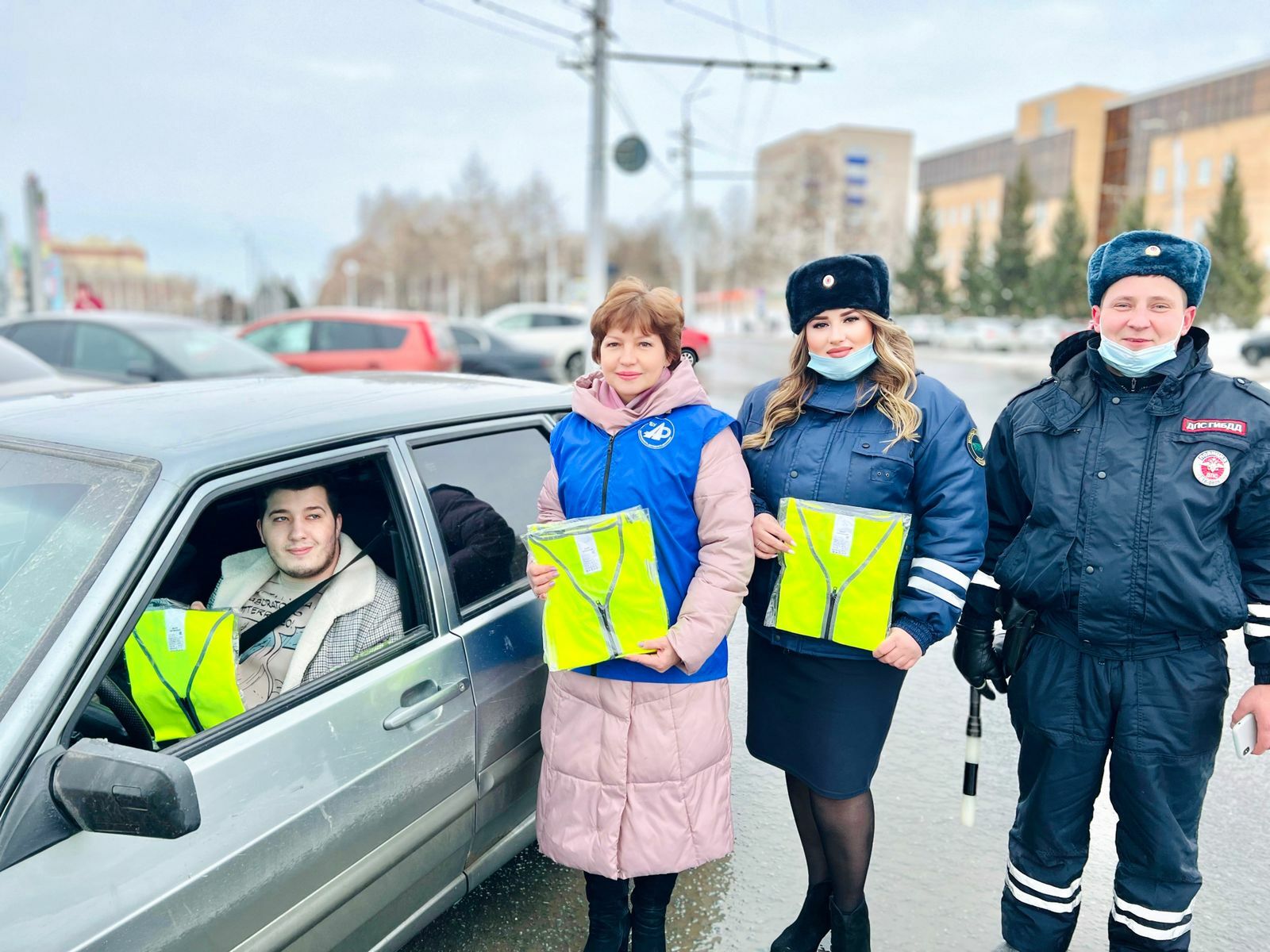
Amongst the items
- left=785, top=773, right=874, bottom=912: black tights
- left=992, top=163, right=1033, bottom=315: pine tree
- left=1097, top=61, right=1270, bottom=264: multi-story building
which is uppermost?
left=1097, top=61, right=1270, bottom=264: multi-story building

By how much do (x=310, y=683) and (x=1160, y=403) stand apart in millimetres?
2000

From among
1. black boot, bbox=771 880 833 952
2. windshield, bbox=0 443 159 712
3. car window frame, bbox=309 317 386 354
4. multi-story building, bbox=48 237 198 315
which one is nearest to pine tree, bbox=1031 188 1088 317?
car window frame, bbox=309 317 386 354

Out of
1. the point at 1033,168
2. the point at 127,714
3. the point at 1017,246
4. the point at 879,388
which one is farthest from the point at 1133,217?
the point at 127,714

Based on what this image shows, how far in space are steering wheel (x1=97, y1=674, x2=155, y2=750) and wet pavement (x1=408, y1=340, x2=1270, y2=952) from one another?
1.04 meters

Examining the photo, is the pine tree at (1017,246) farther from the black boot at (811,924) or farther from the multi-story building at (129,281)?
the multi-story building at (129,281)

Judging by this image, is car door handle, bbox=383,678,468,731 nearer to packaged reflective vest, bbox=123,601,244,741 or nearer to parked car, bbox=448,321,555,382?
packaged reflective vest, bbox=123,601,244,741

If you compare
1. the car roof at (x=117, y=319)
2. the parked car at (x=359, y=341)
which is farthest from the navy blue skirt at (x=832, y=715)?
the parked car at (x=359, y=341)

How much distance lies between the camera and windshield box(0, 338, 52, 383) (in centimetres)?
687

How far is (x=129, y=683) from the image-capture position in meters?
1.98

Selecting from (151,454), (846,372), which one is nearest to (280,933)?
(151,454)

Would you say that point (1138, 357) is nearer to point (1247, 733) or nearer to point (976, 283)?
point (1247, 733)

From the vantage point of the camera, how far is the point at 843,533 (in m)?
2.26

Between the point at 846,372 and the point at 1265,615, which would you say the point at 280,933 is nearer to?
the point at 846,372

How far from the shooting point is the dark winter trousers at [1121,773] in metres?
2.23
